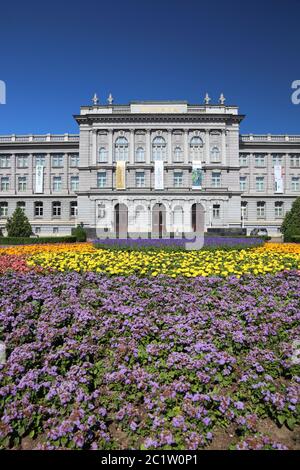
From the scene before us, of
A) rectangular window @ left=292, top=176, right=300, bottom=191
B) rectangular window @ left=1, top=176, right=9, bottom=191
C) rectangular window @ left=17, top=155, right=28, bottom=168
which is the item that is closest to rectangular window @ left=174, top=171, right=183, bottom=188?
rectangular window @ left=292, top=176, right=300, bottom=191

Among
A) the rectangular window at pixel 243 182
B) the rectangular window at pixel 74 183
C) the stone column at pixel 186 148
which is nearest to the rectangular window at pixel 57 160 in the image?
the rectangular window at pixel 74 183

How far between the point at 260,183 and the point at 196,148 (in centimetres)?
1402

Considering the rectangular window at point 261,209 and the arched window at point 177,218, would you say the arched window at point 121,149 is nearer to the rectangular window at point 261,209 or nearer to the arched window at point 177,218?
the arched window at point 177,218

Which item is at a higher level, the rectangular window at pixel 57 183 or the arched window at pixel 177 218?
the rectangular window at pixel 57 183

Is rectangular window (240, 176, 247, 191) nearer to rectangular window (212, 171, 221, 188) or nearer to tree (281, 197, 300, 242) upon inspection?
rectangular window (212, 171, 221, 188)

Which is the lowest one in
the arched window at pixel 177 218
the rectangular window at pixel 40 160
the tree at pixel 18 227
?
the tree at pixel 18 227

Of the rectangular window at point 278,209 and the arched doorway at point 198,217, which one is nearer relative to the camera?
the arched doorway at point 198,217

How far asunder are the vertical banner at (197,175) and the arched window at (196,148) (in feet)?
4.78

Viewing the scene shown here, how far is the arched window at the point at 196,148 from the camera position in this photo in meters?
40.9

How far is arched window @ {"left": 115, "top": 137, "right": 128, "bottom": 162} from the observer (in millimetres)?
40750

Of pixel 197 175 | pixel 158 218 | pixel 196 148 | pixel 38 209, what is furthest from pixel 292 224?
pixel 38 209

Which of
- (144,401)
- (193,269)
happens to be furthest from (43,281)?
(144,401)

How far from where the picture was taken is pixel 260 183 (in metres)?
47.7

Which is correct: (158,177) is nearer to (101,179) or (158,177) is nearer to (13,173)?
(101,179)
